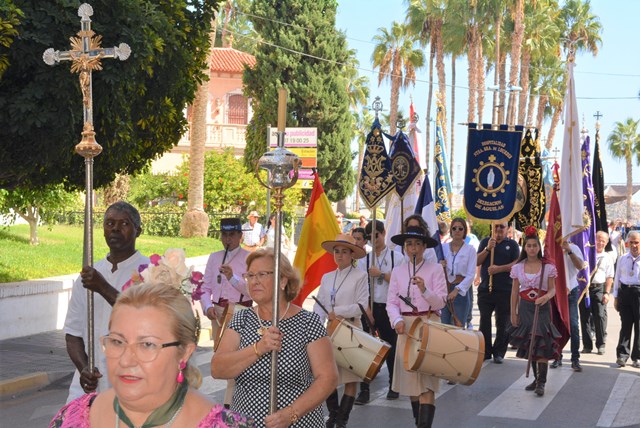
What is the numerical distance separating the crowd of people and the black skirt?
1 cm

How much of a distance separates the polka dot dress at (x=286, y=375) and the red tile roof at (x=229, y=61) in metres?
47.0

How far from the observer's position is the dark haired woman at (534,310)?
1159 centimetres

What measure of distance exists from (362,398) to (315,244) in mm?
2594

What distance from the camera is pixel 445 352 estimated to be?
9.06 metres

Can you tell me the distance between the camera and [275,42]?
4738cm

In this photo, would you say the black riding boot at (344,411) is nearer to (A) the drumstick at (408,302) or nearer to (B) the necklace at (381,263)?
(A) the drumstick at (408,302)

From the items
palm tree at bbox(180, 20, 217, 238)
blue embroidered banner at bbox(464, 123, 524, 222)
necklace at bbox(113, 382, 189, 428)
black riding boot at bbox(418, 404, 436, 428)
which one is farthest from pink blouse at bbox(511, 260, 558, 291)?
palm tree at bbox(180, 20, 217, 238)

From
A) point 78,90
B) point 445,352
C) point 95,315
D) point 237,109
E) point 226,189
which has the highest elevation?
point 237,109

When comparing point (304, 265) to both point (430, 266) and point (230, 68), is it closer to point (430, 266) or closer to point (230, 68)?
point (430, 266)

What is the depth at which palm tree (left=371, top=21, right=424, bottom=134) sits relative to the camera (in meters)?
65.9

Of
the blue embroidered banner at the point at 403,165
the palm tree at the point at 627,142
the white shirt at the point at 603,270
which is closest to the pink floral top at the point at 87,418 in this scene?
the blue embroidered banner at the point at 403,165

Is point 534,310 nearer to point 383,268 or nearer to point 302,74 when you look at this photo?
point 383,268

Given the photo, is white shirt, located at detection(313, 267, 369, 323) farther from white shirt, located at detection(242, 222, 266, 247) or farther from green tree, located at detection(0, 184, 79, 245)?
white shirt, located at detection(242, 222, 266, 247)

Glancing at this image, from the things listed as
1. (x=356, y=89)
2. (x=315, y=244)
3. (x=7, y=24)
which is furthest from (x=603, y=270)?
(x=356, y=89)
